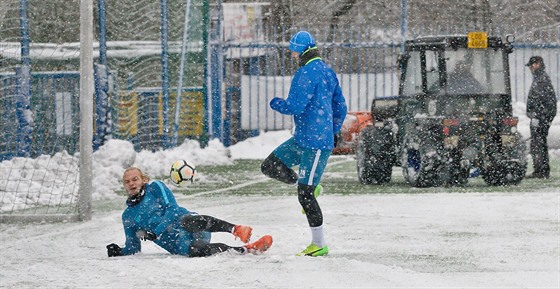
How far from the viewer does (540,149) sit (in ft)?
56.2

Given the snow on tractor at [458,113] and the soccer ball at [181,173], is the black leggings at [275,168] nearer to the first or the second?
the soccer ball at [181,173]

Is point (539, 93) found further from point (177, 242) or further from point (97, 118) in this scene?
point (177, 242)

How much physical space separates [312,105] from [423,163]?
6.75 meters

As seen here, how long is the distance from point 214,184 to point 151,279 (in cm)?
919

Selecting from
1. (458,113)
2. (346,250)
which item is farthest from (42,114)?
(346,250)

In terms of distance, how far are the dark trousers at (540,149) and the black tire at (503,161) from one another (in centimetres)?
145

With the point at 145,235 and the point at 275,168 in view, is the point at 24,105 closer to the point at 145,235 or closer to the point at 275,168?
the point at 275,168

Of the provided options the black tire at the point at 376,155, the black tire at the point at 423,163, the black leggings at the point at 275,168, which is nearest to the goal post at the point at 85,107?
the black leggings at the point at 275,168

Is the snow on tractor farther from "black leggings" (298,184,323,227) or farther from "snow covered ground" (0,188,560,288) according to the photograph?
"black leggings" (298,184,323,227)

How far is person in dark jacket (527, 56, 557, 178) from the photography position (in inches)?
668

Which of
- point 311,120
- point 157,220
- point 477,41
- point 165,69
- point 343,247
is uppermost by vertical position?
point 477,41

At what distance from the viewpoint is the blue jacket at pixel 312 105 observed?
8672 millimetres

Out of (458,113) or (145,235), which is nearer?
(145,235)

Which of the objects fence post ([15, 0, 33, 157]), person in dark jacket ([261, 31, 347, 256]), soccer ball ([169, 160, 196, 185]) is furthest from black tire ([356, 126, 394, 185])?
person in dark jacket ([261, 31, 347, 256])
